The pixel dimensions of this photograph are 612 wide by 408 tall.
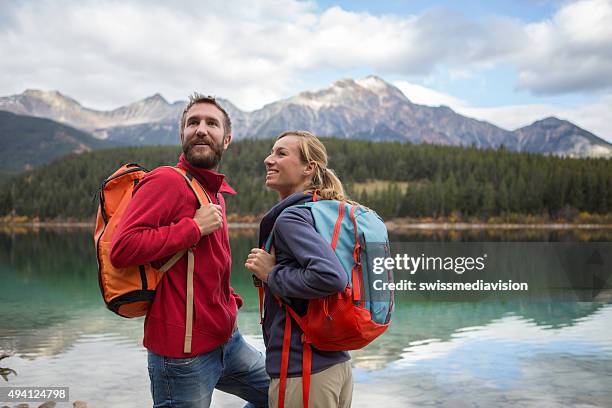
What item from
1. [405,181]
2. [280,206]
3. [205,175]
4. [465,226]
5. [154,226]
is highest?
[405,181]

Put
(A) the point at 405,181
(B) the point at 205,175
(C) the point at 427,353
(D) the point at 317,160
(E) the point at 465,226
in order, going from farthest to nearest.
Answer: (A) the point at 405,181
(E) the point at 465,226
(C) the point at 427,353
(B) the point at 205,175
(D) the point at 317,160

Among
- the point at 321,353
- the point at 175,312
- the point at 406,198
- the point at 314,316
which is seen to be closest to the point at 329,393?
the point at 321,353

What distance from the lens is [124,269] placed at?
10.5 feet

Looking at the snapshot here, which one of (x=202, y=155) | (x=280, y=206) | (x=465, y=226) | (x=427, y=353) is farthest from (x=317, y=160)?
(x=465, y=226)

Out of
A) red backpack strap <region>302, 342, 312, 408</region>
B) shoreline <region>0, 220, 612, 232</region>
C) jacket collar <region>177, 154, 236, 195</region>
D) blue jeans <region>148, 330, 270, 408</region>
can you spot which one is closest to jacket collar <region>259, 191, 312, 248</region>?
jacket collar <region>177, 154, 236, 195</region>

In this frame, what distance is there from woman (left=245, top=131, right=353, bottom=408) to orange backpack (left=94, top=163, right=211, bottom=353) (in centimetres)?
48

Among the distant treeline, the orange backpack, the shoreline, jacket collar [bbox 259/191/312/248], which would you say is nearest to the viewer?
the orange backpack

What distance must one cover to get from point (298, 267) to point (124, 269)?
1.02 m

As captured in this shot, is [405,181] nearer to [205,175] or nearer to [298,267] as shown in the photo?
[205,175]

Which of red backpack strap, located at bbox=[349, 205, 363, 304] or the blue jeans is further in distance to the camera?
the blue jeans

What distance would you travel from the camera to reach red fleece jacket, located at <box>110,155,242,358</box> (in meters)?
3.11

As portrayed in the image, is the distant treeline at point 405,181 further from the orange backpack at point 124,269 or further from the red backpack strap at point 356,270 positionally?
the red backpack strap at point 356,270

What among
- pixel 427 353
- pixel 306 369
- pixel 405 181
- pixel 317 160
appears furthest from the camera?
pixel 405 181

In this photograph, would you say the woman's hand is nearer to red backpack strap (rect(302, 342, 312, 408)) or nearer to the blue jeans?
red backpack strap (rect(302, 342, 312, 408))
